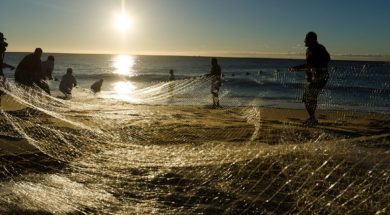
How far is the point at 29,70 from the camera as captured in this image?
11328mm

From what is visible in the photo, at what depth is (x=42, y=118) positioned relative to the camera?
369 inches

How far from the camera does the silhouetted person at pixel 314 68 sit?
31.2 ft

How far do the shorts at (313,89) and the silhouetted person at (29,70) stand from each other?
6.44 m

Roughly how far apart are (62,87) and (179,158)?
11952 millimetres

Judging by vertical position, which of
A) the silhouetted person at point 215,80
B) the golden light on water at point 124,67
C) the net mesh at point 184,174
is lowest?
the golden light on water at point 124,67

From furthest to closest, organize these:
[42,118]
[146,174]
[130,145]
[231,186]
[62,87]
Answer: [62,87]
[42,118]
[130,145]
[146,174]
[231,186]

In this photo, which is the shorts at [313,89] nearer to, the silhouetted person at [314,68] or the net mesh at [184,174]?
the silhouetted person at [314,68]

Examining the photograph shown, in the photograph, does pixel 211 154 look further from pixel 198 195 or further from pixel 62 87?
pixel 62 87

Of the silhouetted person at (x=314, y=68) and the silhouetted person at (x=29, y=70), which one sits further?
the silhouetted person at (x=29, y=70)

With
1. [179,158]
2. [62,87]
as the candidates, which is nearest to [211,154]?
[179,158]

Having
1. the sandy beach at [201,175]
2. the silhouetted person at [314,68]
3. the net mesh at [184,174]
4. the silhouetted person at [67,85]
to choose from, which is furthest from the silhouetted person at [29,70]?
the silhouetted person at [314,68]

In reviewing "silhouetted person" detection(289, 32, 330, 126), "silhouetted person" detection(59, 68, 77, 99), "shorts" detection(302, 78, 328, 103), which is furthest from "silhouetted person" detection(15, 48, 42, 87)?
"shorts" detection(302, 78, 328, 103)

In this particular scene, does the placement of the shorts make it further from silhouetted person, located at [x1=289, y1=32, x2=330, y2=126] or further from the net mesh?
the net mesh

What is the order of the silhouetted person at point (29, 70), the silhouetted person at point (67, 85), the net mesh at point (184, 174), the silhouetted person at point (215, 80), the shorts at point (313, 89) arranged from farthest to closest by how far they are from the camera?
1. the silhouetted person at point (67, 85)
2. the silhouetted person at point (215, 80)
3. the silhouetted person at point (29, 70)
4. the shorts at point (313, 89)
5. the net mesh at point (184, 174)
